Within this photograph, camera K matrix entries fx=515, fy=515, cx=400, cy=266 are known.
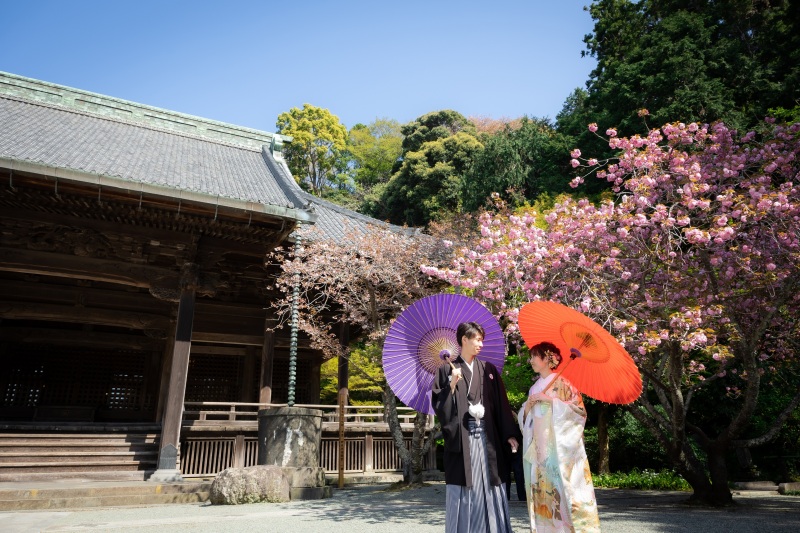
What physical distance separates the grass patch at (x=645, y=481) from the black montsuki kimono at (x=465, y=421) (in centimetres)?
982

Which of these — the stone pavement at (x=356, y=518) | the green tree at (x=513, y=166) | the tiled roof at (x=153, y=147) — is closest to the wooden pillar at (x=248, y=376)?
the tiled roof at (x=153, y=147)

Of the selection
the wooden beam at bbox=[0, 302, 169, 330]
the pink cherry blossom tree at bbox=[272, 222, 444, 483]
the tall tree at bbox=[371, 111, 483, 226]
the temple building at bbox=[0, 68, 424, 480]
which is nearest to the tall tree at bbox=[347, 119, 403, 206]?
the tall tree at bbox=[371, 111, 483, 226]

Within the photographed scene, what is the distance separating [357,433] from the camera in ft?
41.1

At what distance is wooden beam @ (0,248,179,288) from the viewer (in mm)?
9289

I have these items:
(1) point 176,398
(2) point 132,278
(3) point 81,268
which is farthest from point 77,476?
(3) point 81,268

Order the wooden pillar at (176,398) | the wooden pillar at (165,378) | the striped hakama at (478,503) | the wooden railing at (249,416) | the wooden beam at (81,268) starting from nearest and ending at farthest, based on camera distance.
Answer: the striped hakama at (478,503) < the wooden pillar at (176,398) < the wooden beam at (81,268) < the wooden railing at (249,416) < the wooden pillar at (165,378)

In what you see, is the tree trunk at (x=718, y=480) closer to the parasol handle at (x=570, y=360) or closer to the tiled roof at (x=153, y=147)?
the parasol handle at (x=570, y=360)

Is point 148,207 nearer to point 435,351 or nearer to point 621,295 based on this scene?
point 435,351

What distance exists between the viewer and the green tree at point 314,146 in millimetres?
36688

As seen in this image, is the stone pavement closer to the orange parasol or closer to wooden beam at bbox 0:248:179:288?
the orange parasol

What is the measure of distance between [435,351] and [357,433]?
928 cm

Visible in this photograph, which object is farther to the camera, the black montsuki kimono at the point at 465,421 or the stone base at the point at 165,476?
the stone base at the point at 165,476

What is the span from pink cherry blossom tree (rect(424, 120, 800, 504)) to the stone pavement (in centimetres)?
99

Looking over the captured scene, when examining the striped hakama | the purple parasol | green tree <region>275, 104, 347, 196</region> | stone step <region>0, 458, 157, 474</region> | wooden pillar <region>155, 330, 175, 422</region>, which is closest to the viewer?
the striped hakama
